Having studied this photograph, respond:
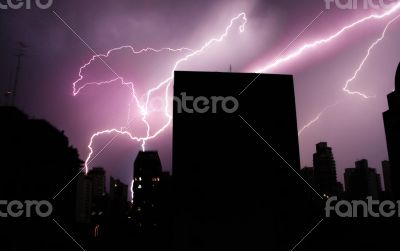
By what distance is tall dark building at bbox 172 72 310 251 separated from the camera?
514 inches

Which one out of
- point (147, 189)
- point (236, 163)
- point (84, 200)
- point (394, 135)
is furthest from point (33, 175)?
point (84, 200)

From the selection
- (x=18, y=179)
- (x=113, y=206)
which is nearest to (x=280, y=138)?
(x=18, y=179)

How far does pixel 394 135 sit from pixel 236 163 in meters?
44.8

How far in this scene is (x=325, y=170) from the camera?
162000mm

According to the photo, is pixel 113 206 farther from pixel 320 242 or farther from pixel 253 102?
pixel 253 102

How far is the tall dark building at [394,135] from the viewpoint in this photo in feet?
149

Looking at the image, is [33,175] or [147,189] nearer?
[33,175]

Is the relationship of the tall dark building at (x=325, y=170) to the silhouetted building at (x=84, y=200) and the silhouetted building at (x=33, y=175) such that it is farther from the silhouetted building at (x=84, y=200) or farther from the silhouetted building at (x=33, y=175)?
the silhouetted building at (x=33, y=175)

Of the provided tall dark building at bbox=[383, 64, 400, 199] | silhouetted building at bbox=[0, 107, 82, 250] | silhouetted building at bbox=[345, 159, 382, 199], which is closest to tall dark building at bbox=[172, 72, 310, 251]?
silhouetted building at bbox=[0, 107, 82, 250]

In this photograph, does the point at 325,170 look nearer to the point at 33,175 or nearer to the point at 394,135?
the point at 394,135

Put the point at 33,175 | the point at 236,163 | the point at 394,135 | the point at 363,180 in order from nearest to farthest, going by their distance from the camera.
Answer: the point at 236,163
the point at 33,175
the point at 394,135
the point at 363,180

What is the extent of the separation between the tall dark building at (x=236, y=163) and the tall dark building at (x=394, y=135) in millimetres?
34447

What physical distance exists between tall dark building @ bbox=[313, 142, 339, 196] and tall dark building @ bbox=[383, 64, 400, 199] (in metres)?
100

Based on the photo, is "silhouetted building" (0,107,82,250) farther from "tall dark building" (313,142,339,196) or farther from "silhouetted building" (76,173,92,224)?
"tall dark building" (313,142,339,196)
